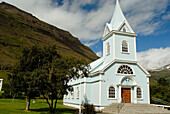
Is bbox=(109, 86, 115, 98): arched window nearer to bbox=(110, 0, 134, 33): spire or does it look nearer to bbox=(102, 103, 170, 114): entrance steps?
bbox=(102, 103, 170, 114): entrance steps

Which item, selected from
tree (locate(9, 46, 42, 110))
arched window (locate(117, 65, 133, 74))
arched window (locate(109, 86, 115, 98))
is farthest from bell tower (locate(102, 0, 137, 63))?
tree (locate(9, 46, 42, 110))

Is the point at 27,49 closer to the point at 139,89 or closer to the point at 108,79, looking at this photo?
the point at 108,79

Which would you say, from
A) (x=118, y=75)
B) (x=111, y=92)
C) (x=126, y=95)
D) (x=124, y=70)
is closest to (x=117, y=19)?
(x=124, y=70)

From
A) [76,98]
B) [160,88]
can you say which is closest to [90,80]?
[76,98]

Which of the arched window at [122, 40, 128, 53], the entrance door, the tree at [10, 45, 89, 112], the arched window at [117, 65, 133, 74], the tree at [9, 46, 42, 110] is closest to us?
the tree at [10, 45, 89, 112]

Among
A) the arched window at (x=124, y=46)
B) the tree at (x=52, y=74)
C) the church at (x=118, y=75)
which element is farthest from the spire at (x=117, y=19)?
the tree at (x=52, y=74)

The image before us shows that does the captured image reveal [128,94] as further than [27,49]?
Yes

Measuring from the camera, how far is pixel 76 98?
2991cm

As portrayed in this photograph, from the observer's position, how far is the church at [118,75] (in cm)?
2351

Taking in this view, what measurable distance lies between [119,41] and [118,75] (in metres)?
5.17

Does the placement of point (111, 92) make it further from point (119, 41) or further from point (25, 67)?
point (25, 67)

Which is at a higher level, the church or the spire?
the spire

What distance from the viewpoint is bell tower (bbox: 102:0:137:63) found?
25.7 metres

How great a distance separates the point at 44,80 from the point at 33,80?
1.15 meters
